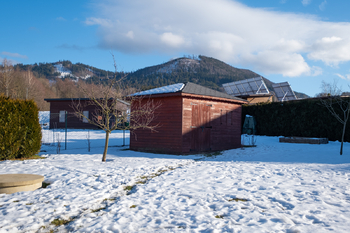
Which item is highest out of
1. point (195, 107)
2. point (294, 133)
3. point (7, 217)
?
point (195, 107)

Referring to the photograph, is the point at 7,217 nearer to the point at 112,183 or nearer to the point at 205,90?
the point at 112,183

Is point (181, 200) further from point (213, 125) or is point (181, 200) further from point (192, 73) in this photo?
point (192, 73)

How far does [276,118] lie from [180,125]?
848 centimetres

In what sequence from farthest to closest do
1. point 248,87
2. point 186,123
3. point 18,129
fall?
1. point 248,87
2. point 186,123
3. point 18,129

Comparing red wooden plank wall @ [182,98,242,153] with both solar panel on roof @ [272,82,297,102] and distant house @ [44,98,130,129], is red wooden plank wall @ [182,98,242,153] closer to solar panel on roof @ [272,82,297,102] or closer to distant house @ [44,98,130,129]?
solar panel on roof @ [272,82,297,102]

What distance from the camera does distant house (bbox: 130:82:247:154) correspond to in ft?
36.0

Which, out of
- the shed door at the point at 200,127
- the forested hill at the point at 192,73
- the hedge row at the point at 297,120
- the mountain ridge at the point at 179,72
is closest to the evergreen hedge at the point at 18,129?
the shed door at the point at 200,127

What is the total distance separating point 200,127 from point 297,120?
7234 millimetres

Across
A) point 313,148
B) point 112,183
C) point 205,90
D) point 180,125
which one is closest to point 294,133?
point 313,148

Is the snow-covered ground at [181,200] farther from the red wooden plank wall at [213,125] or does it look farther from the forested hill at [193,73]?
the forested hill at [193,73]

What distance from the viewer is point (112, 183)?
5809mm

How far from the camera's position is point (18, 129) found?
8602 mm

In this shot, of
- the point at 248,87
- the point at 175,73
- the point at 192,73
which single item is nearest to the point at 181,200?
the point at 248,87

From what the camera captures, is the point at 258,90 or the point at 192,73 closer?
the point at 258,90
